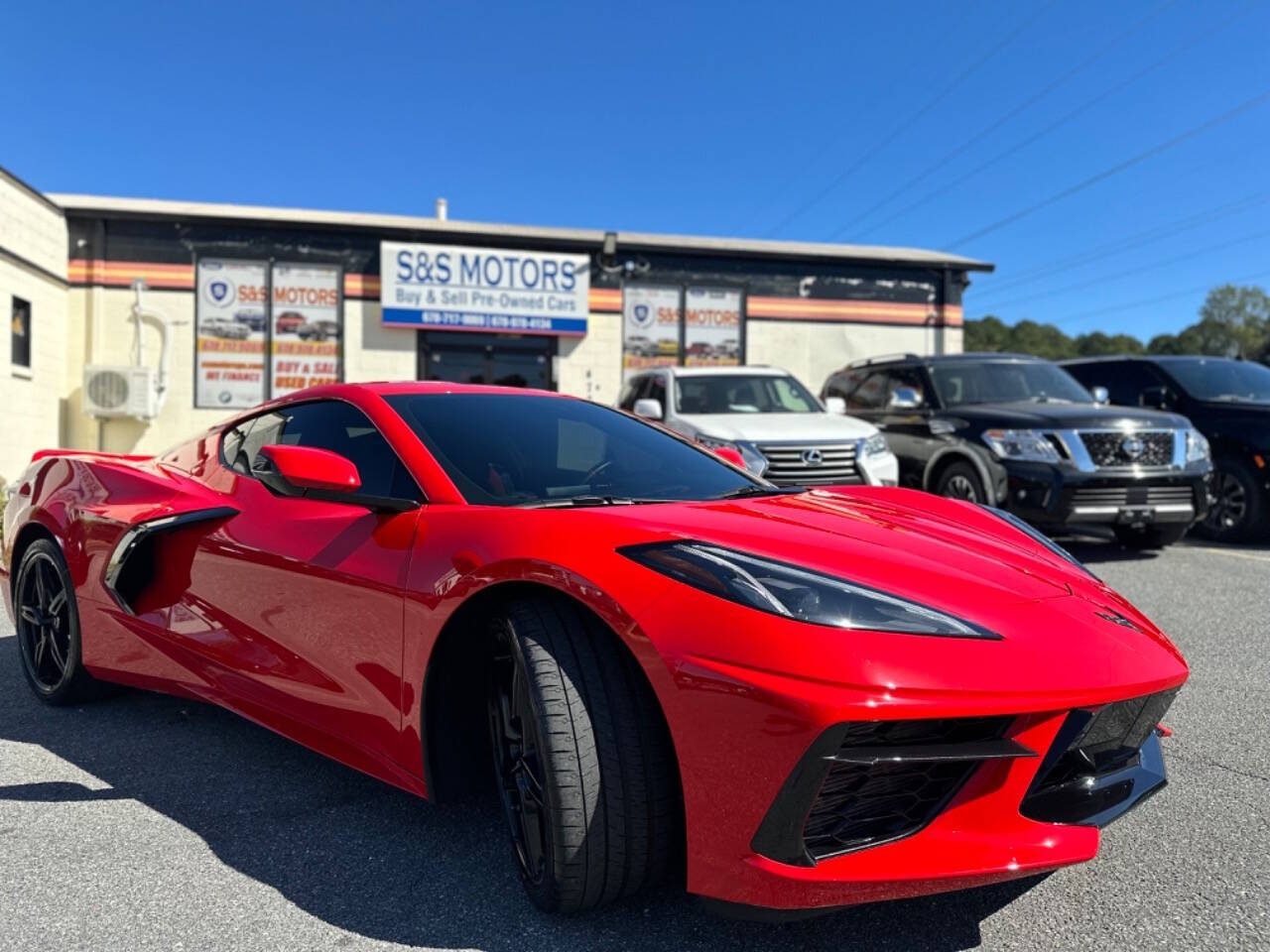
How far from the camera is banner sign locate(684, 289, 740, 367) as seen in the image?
16.5 m

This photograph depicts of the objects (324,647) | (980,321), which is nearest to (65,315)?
(324,647)

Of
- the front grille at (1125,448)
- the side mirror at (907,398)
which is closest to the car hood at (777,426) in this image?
the side mirror at (907,398)

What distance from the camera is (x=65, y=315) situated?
14602mm

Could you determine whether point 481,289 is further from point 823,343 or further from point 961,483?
point 961,483

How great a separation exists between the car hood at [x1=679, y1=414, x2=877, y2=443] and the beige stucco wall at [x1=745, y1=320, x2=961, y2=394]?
8369 mm

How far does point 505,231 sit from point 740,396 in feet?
26.8

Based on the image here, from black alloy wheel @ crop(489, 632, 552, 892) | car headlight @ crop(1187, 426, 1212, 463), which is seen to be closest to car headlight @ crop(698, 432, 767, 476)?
car headlight @ crop(1187, 426, 1212, 463)

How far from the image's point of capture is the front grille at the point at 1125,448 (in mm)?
6805

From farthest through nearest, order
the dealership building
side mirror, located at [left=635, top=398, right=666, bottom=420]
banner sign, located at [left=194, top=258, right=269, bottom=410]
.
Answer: banner sign, located at [left=194, top=258, right=269, bottom=410]
the dealership building
side mirror, located at [left=635, top=398, right=666, bottom=420]

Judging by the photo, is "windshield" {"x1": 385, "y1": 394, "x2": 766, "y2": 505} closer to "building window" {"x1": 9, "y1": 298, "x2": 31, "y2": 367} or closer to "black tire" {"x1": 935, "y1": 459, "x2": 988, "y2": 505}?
"black tire" {"x1": 935, "y1": 459, "x2": 988, "y2": 505}

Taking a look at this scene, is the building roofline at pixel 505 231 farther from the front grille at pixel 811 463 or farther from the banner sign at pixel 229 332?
the front grille at pixel 811 463

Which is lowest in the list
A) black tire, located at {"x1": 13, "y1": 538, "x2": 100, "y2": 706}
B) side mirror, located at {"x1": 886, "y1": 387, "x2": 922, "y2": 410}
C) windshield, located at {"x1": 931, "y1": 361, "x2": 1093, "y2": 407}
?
black tire, located at {"x1": 13, "y1": 538, "x2": 100, "y2": 706}

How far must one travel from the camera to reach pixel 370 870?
2332mm

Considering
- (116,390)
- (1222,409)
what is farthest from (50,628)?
(116,390)
